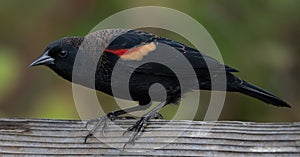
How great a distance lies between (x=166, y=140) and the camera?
8.30ft

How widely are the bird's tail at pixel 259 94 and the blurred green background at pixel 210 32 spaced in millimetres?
217

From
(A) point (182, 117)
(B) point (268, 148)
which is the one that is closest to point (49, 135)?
(B) point (268, 148)

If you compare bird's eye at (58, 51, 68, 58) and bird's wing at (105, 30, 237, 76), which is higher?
bird's wing at (105, 30, 237, 76)

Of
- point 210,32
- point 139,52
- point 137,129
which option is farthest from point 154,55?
point 137,129

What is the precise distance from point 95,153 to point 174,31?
2.01 metres

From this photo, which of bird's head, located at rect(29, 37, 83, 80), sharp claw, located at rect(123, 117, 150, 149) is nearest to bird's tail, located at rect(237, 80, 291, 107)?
bird's head, located at rect(29, 37, 83, 80)

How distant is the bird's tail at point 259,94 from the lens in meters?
3.72

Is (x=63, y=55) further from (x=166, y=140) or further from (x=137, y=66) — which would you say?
(x=166, y=140)

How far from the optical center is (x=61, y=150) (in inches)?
99.4

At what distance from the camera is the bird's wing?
13.1 ft

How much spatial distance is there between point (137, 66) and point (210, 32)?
602 mm

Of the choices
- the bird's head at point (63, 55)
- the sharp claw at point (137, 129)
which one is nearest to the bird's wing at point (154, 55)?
the bird's head at point (63, 55)

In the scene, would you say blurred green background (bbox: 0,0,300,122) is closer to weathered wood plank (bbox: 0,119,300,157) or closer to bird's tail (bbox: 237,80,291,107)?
bird's tail (bbox: 237,80,291,107)

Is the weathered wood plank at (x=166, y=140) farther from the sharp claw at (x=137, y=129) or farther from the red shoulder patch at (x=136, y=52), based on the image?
the red shoulder patch at (x=136, y=52)
